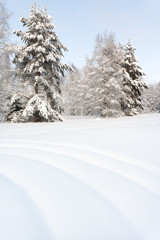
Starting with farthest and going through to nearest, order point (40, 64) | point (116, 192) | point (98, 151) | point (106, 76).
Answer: point (106, 76), point (40, 64), point (98, 151), point (116, 192)

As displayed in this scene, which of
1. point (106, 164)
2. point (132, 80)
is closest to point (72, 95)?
point (132, 80)

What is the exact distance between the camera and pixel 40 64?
33.3 feet

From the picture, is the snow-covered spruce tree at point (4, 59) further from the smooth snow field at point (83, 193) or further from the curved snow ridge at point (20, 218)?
the curved snow ridge at point (20, 218)

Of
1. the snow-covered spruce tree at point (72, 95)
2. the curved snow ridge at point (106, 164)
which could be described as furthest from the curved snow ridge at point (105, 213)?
the snow-covered spruce tree at point (72, 95)

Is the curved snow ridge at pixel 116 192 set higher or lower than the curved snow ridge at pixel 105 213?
higher

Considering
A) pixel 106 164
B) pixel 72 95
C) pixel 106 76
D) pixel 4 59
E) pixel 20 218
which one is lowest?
pixel 20 218

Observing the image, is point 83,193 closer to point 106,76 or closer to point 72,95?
point 106,76

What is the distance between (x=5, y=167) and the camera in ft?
8.91

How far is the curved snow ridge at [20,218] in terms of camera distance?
128cm

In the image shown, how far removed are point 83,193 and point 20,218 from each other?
73cm

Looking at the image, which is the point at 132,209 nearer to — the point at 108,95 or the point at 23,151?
the point at 23,151

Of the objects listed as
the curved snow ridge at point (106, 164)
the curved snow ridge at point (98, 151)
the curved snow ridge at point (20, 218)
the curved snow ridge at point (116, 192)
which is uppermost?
the curved snow ridge at point (98, 151)

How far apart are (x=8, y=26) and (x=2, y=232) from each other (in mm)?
12735

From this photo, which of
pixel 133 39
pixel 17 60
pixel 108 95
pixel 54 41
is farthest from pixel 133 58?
pixel 17 60
